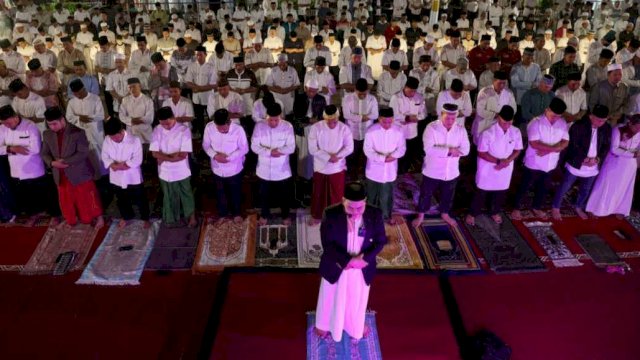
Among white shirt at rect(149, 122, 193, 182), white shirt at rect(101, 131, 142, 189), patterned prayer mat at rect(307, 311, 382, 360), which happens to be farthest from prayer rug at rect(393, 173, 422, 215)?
white shirt at rect(101, 131, 142, 189)

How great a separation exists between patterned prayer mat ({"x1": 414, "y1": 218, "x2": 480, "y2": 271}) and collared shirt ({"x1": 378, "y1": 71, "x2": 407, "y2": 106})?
2.57 m

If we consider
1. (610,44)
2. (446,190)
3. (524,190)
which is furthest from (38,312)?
(610,44)

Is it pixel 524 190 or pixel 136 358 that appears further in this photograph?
pixel 524 190

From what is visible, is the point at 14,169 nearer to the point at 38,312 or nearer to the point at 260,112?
the point at 38,312

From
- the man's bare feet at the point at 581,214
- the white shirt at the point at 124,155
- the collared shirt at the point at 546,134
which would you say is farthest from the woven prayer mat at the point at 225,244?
the man's bare feet at the point at 581,214

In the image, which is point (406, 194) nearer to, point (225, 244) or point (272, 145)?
point (272, 145)

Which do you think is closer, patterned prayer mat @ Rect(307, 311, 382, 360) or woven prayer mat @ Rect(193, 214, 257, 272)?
patterned prayer mat @ Rect(307, 311, 382, 360)

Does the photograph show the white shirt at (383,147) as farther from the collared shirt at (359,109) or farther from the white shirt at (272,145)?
the collared shirt at (359,109)

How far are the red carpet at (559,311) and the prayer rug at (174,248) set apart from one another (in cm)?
318

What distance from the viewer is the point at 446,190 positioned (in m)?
6.62

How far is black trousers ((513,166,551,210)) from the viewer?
6734 millimetres

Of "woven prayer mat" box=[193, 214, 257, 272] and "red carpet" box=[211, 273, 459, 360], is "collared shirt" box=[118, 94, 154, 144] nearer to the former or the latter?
"woven prayer mat" box=[193, 214, 257, 272]

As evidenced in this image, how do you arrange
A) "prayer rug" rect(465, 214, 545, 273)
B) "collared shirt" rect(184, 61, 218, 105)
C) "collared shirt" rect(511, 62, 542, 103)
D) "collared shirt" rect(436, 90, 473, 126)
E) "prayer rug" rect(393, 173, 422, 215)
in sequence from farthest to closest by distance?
"collared shirt" rect(184, 61, 218, 105)
"collared shirt" rect(511, 62, 542, 103)
"collared shirt" rect(436, 90, 473, 126)
"prayer rug" rect(393, 173, 422, 215)
"prayer rug" rect(465, 214, 545, 273)

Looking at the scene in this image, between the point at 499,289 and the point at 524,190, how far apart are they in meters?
1.81
